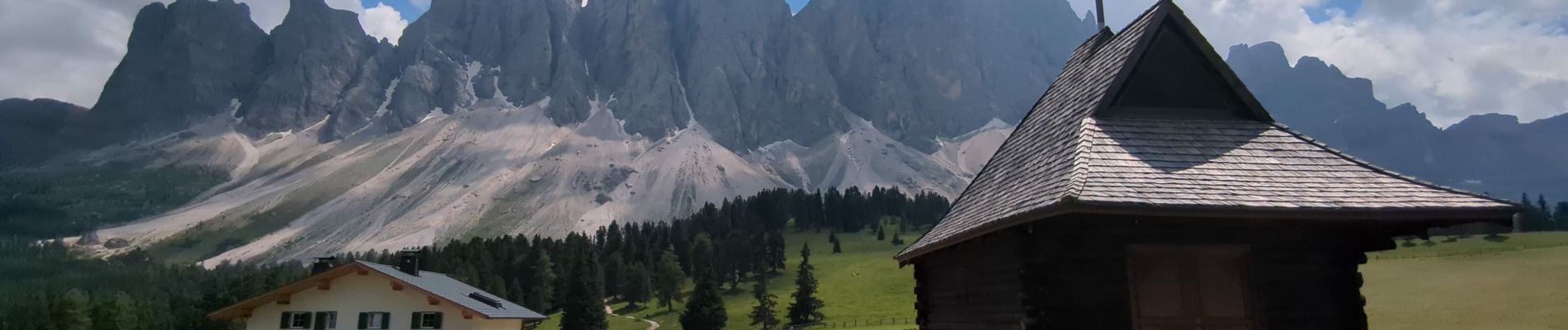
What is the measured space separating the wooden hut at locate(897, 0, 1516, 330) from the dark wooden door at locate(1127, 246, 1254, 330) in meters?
0.02

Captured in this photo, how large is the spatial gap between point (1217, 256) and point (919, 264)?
275 inches

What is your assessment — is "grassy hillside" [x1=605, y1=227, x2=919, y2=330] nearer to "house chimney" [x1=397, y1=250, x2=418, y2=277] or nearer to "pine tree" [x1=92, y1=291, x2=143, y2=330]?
"house chimney" [x1=397, y1=250, x2=418, y2=277]

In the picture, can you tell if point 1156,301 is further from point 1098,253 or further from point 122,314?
point 122,314

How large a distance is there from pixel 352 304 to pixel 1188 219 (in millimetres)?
37378

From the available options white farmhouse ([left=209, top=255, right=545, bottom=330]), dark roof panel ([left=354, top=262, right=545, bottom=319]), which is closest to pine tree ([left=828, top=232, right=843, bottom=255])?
dark roof panel ([left=354, top=262, right=545, bottom=319])

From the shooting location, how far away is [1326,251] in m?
11.9

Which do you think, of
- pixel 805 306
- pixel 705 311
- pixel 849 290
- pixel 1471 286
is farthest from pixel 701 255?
pixel 1471 286

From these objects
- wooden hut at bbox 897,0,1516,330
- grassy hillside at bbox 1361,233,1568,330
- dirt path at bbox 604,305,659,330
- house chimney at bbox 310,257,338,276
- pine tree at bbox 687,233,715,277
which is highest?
pine tree at bbox 687,233,715,277

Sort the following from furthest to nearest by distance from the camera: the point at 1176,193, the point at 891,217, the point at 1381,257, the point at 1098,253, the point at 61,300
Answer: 1. the point at 891,217
2. the point at 1381,257
3. the point at 61,300
4. the point at 1098,253
5. the point at 1176,193

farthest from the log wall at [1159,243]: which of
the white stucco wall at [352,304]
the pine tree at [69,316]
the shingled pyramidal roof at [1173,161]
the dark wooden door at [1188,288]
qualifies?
the pine tree at [69,316]

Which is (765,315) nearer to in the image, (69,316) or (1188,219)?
(69,316)

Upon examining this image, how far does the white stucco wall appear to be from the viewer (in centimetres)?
4016

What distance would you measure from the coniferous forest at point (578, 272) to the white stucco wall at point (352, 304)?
27.3 feet

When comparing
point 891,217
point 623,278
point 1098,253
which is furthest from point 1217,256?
point 891,217
